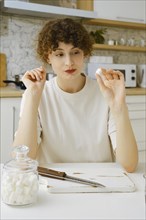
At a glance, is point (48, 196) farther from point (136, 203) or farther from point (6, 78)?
point (6, 78)

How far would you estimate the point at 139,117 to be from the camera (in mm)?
2762

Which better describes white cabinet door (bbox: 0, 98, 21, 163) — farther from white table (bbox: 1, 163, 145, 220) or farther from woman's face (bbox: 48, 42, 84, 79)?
white table (bbox: 1, 163, 145, 220)

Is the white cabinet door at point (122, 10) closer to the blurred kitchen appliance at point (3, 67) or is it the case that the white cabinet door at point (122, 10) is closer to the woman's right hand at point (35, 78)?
the blurred kitchen appliance at point (3, 67)

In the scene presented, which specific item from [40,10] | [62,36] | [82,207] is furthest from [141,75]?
[82,207]

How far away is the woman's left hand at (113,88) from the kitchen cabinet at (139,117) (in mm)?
1476

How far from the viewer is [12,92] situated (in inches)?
89.7

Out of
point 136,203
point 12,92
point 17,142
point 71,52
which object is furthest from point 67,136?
point 12,92

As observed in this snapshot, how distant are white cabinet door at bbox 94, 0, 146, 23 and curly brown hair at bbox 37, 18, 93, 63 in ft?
5.25

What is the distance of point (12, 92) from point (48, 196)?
1.54 metres

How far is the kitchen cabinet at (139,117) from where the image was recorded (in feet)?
8.88

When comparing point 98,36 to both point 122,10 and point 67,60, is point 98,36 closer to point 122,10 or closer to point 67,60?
point 122,10

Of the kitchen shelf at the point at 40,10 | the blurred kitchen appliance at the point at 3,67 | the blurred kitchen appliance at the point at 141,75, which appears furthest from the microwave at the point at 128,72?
the blurred kitchen appliance at the point at 3,67

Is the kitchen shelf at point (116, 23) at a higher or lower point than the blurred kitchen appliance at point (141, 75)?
higher

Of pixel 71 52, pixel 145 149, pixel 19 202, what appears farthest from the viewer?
pixel 145 149
